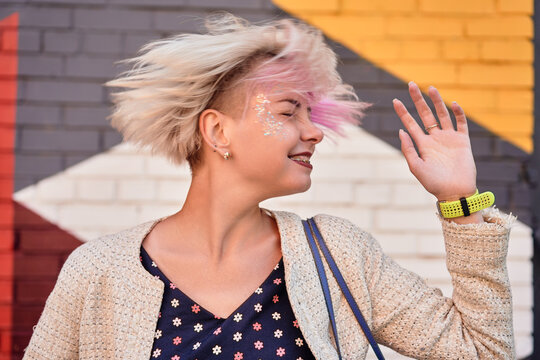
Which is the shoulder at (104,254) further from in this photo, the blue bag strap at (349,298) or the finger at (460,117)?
the finger at (460,117)

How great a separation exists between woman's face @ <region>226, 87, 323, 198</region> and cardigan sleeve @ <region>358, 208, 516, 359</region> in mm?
335

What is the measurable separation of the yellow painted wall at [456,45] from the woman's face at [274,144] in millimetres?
1475

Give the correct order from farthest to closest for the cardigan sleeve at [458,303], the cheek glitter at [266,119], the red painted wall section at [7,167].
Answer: the red painted wall section at [7,167], the cheek glitter at [266,119], the cardigan sleeve at [458,303]

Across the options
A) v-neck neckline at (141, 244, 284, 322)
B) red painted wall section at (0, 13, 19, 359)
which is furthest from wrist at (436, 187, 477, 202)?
red painted wall section at (0, 13, 19, 359)

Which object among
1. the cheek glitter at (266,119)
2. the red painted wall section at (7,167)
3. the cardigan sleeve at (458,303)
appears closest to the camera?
the cardigan sleeve at (458,303)

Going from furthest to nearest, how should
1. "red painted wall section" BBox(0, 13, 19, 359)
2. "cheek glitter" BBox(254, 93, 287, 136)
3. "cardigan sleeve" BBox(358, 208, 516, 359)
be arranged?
"red painted wall section" BBox(0, 13, 19, 359) < "cheek glitter" BBox(254, 93, 287, 136) < "cardigan sleeve" BBox(358, 208, 516, 359)

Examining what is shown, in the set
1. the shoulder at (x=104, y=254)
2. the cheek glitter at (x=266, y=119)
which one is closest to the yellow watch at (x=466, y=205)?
the cheek glitter at (x=266, y=119)

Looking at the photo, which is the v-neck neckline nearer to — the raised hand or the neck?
the neck

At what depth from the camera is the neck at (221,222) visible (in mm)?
1803

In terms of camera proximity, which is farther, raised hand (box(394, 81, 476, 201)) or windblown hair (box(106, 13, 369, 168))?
windblown hair (box(106, 13, 369, 168))

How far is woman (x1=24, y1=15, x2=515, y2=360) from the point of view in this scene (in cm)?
162

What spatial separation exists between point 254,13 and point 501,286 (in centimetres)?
201

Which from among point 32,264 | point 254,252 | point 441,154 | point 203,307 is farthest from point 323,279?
point 32,264

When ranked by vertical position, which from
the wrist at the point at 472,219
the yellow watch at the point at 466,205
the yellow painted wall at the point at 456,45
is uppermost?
the yellow painted wall at the point at 456,45
